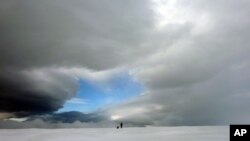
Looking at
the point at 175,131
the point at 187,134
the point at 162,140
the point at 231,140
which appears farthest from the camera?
the point at 175,131

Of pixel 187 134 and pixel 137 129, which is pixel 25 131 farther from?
pixel 187 134

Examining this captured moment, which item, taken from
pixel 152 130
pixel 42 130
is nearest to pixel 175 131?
pixel 152 130

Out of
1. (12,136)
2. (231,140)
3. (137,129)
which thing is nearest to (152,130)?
(137,129)

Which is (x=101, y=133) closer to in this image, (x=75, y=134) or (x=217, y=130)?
(x=75, y=134)

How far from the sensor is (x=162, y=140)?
98.4ft

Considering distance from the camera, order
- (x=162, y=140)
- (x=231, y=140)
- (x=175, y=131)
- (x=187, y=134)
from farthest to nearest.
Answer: (x=175, y=131)
(x=187, y=134)
(x=162, y=140)
(x=231, y=140)

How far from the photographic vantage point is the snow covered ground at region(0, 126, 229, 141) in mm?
30766

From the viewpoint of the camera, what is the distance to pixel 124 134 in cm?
3294

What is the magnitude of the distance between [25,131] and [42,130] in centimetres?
142

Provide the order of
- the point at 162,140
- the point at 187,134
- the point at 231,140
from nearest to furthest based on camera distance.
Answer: the point at 231,140 → the point at 162,140 → the point at 187,134

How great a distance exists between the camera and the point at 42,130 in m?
36.8

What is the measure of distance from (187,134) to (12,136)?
1327 centimetres

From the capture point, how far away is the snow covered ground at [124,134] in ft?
101

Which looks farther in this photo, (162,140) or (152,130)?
(152,130)
